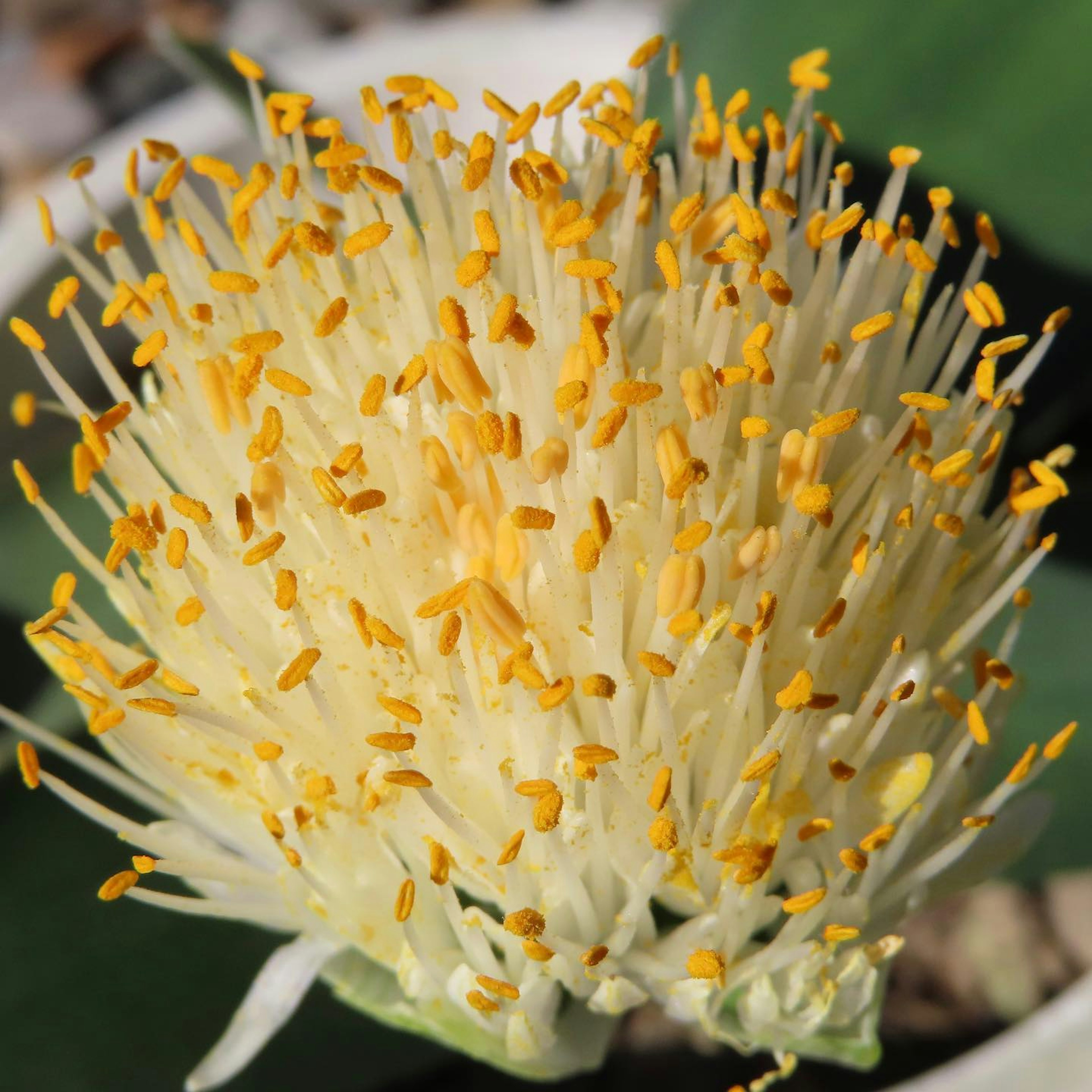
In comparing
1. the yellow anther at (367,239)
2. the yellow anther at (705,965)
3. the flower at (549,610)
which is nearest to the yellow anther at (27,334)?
the flower at (549,610)

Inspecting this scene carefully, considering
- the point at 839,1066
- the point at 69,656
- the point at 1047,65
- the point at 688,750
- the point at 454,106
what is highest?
the point at 1047,65

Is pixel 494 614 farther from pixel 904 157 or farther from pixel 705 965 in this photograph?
pixel 904 157

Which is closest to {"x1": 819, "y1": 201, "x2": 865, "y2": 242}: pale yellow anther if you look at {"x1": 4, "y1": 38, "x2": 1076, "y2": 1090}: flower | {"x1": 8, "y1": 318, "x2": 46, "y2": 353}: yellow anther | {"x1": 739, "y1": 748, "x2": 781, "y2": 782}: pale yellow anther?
{"x1": 4, "y1": 38, "x2": 1076, "y2": 1090}: flower

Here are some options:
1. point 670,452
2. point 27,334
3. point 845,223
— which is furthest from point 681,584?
point 27,334

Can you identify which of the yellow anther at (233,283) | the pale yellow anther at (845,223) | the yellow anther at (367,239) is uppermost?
the pale yellow anther at (845,223)

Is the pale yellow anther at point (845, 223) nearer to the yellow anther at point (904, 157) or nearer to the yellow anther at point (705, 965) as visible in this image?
the yellow anther at point (904, 157)

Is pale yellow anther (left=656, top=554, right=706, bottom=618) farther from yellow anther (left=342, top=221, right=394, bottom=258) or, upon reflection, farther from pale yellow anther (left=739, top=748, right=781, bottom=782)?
yellow anther (left=342, top=221, right=394, bottom=258)

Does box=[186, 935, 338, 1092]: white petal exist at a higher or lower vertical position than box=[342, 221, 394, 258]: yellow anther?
lower

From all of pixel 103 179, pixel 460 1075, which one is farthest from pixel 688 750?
pixel 103 179

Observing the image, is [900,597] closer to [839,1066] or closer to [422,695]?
[422,695]
